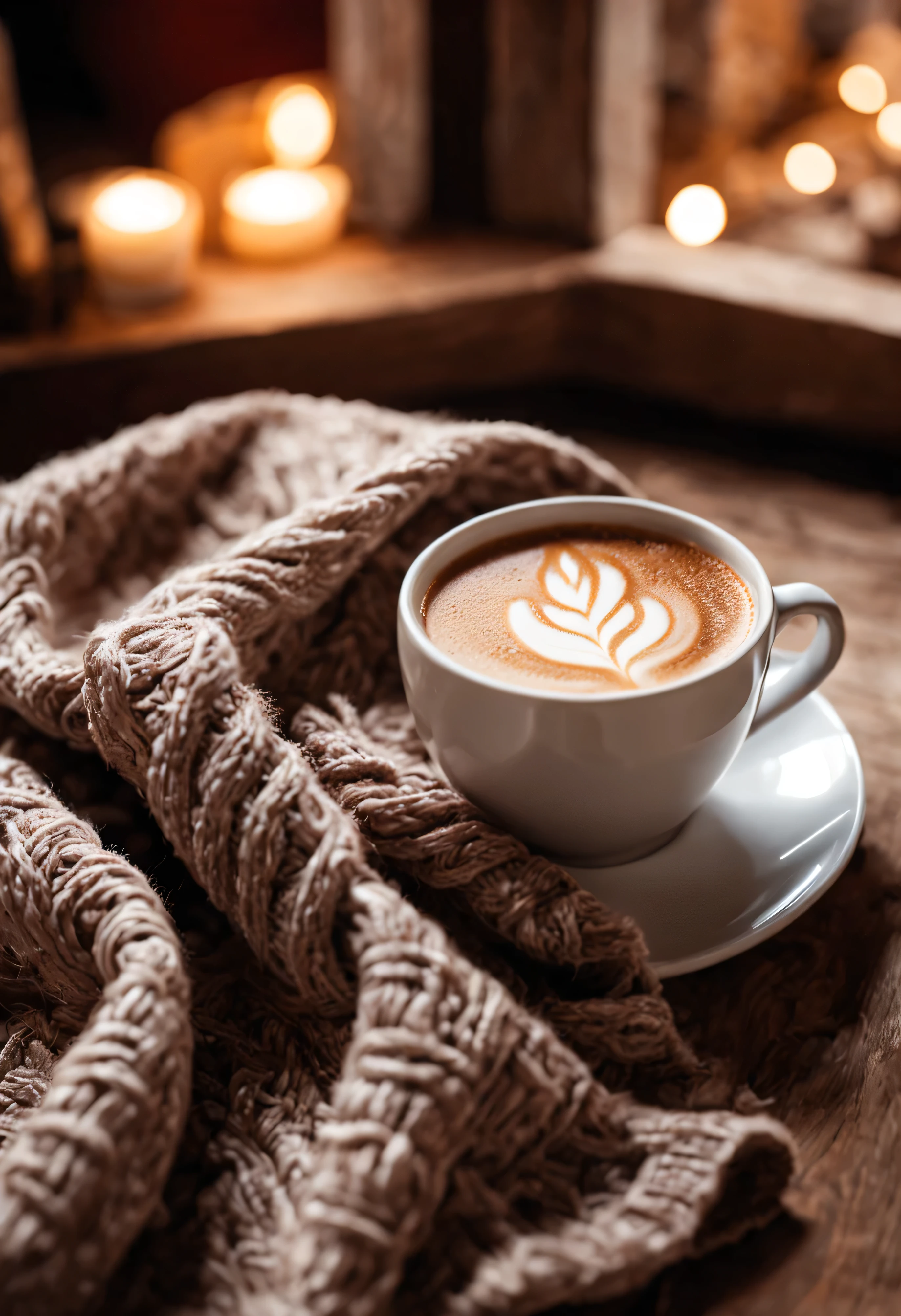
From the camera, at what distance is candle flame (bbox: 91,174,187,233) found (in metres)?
1.17

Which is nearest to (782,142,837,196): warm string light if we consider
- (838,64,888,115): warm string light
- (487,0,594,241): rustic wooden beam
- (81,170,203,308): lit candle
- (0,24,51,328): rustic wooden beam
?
(838,64,888,115): warm string light

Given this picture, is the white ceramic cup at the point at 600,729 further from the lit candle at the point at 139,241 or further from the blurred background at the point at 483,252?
the lit candle at the point at 139,241

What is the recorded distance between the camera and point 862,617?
0.84m

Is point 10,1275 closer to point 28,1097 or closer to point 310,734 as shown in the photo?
point 28,1097

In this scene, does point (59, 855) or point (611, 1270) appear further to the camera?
point (59, 855)

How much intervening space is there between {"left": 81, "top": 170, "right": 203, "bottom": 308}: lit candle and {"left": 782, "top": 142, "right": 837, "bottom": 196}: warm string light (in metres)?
0.71

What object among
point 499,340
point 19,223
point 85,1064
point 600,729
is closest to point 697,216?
point 499,340

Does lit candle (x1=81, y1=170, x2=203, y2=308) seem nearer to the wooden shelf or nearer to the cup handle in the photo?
the wooden shelf

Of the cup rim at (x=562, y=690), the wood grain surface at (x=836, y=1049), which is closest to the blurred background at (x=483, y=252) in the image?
the wood grain surface at (x=836, y=1049)

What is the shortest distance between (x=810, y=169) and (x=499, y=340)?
52cm

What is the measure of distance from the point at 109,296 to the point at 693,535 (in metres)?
0.74

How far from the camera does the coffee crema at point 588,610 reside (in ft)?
1.92

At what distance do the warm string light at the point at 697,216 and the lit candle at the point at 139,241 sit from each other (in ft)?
1.73

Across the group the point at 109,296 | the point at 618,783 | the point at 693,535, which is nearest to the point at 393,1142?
the point at 618,783
